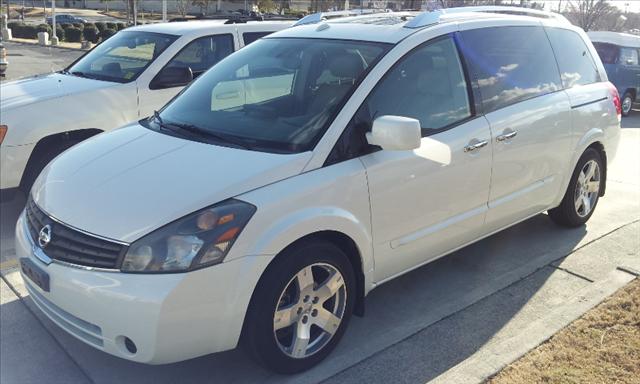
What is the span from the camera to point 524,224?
5.50 metres

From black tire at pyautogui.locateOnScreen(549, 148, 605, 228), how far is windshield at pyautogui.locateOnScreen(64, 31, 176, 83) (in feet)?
13.1

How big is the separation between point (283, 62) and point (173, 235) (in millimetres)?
1741

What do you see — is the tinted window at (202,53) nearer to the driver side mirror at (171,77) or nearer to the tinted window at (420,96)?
the driver side mirror at (171,77)

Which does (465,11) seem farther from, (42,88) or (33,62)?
(33,62)

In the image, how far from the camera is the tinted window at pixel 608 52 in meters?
14.4

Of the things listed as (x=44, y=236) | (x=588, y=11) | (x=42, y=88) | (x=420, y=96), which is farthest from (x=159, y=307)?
(x=588, y=11)

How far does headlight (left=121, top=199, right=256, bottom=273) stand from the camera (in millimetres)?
2660

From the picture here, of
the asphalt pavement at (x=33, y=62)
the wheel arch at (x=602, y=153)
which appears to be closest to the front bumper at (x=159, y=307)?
the wheel arch at (x=602, y=153)

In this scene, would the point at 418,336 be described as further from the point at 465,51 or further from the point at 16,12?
Answer: the point at 16,12

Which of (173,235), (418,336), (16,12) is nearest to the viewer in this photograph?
(173,235)

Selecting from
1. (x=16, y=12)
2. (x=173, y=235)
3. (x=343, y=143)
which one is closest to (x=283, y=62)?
(x=343, y=143)

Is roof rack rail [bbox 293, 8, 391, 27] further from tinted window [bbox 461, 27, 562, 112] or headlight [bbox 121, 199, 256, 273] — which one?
headlight [bbox 121, 199, 256, 273]

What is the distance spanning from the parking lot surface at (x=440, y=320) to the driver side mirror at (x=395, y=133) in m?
1.17

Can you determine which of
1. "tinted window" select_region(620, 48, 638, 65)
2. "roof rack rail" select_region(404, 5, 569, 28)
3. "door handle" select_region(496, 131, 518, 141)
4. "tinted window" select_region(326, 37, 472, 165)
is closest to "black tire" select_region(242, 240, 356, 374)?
"tinted window" select_region(326, 37, 472, 165)
